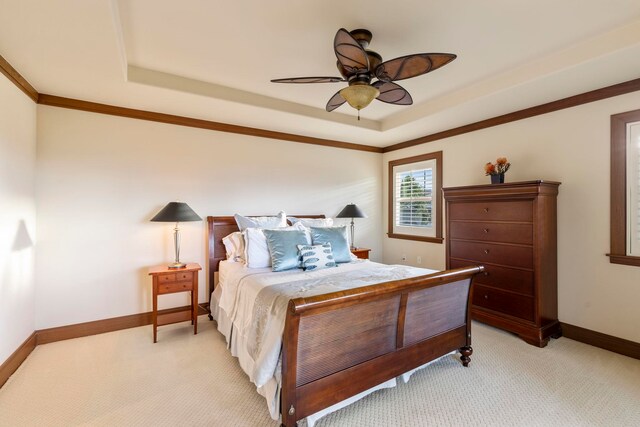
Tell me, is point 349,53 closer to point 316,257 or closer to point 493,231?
point 316,257

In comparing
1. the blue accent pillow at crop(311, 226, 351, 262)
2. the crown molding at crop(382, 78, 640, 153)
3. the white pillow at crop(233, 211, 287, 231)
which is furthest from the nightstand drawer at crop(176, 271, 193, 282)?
the crown molding at crop(382, 78, 640, 153)

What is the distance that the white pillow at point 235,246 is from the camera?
3.40 metres

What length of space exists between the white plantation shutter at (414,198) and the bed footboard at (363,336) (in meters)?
2.22

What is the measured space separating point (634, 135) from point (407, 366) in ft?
9.56

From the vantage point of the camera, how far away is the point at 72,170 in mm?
3076

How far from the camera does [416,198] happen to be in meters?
4.81

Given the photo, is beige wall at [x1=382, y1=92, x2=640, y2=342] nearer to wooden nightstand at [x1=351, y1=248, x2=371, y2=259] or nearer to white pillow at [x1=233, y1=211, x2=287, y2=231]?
wooden nightstand at [x1=351, y1=248, x2=371, y2=259]

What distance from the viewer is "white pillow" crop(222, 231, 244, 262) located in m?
3.40

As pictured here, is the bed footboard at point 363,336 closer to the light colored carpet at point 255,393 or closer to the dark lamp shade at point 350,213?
the light colored carpet at point 255,393

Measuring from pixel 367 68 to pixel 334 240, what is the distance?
73.1 inches

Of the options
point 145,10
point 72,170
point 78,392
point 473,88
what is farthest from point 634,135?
point 72,170

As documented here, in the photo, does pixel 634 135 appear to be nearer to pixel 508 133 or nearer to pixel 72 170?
pixel 508 133

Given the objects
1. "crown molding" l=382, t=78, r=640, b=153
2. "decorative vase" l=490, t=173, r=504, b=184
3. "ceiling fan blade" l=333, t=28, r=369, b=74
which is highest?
"crown molding" l=382, t=78, r=640, b=153

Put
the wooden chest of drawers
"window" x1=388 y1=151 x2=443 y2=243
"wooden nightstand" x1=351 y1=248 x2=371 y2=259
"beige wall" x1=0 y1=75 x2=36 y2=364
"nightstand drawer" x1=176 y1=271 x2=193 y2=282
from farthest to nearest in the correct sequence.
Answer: "window" x1=388 y1=151 x2=443 y2=243
"wooden nightstand" x1=351 y1=248 x2=371 y2=259
"nightstand drawer" x1=176 y1=271 x2=193 y2=282
the wooden chest of drawers
"beige wall" x1=0 y1=75 x2=36 y2=364
